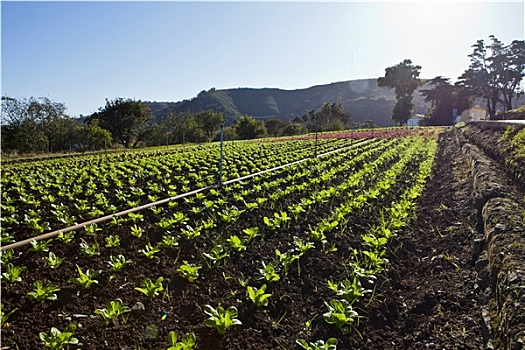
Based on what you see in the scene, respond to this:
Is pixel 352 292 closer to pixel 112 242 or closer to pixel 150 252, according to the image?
pixel 150 252

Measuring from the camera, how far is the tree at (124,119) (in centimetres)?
5134

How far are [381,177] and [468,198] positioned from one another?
3.43m

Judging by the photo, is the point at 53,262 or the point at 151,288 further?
the point at 53,262

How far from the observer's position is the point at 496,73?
53.0 m

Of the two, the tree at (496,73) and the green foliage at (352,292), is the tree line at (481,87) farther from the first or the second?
the green foliage at (352,292)

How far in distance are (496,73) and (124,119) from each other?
54381 millimetres

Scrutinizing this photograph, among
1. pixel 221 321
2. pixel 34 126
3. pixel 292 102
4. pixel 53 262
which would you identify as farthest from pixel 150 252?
pixel 292 102

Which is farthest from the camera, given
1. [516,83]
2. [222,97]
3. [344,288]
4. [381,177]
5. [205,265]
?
[222,97]

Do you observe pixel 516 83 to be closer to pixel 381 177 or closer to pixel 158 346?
pixel 381 177

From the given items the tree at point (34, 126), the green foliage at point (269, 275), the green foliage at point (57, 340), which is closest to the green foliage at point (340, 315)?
the green foliage at point (269, 275)

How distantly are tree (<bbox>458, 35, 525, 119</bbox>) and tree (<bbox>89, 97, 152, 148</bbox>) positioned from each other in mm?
49564

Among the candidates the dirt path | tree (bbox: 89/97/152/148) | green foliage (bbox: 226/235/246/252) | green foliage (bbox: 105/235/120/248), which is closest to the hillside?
tree (bbox: 89/97/152/148)

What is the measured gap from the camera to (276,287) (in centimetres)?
437

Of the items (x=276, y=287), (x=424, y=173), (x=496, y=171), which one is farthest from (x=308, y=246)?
(x=424, y=173)
